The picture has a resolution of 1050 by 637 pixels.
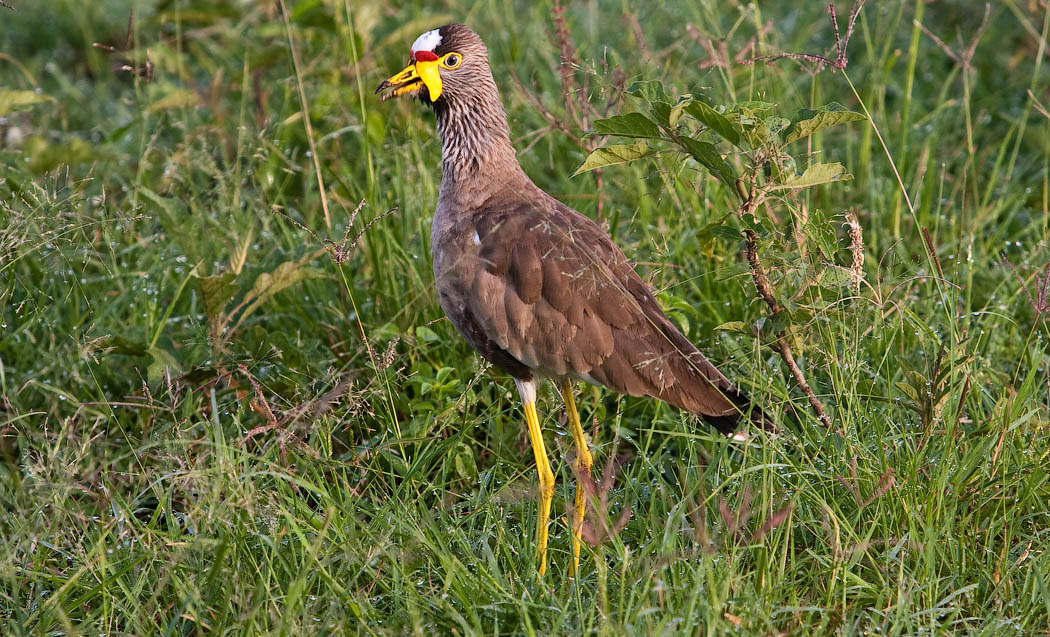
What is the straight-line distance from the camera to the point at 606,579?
2.61 m

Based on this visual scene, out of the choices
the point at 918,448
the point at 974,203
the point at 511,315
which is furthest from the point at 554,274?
the point at 974,203

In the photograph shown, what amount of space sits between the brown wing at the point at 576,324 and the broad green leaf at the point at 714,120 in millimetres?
527

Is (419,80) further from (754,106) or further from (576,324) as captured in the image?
(754,106)

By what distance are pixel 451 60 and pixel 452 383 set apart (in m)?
1.03

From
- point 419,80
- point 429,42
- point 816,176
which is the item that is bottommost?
point 816,176

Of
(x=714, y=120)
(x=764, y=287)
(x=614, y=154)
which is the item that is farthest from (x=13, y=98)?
(x=764, y=287)

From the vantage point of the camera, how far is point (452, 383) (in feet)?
11.3

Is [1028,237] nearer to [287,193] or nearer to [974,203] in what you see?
[974,203]

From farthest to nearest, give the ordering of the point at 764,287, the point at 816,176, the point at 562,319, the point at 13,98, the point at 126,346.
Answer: the point at 13,98 → the point at 126,346 → the point at 562,319 → the point at 764,287 → the point at 816,176

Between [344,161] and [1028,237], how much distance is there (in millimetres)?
2793

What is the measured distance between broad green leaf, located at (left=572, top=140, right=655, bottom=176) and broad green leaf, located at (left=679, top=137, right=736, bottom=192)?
0.11 meters

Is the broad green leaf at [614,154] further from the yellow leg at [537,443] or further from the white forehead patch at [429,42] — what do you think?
the white forehead patch at [429,42]

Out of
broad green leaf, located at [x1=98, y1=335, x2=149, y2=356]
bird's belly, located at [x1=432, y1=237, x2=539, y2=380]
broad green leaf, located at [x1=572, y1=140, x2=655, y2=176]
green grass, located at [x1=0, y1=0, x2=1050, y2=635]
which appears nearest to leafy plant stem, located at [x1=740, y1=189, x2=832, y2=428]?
green grass, located at [x1=0, y1=0, x2=1050, y2=635]

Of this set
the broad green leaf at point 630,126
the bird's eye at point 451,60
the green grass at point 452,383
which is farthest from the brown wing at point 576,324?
the bird's eye at point 451,60
